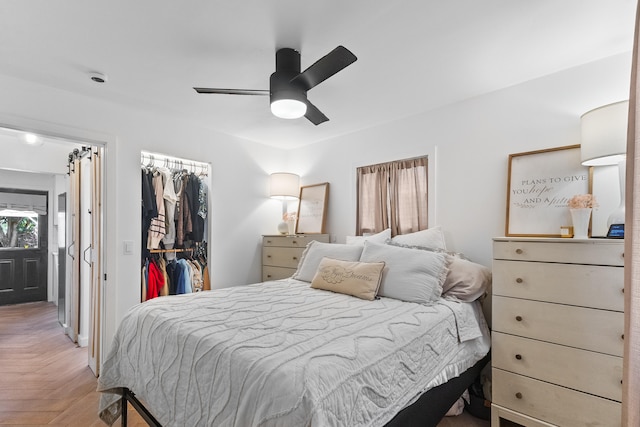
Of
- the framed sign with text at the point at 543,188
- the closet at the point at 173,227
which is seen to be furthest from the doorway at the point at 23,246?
the framed sign with text at the point at 543,188

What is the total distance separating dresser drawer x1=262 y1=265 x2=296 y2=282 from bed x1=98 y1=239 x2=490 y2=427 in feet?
4.34

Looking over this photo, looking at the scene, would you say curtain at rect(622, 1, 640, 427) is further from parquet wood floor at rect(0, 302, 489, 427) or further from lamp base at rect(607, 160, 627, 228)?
parquet wood floor at rect(0, 302, 489, 427)

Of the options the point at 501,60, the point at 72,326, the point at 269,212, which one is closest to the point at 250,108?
the point at 269,212

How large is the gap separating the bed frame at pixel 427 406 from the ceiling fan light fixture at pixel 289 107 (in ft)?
5.78

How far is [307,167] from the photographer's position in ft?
13.5

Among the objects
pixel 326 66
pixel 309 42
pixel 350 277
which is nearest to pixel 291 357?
pixel 350 277

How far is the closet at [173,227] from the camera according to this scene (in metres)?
3.25

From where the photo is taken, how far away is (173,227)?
138 inches

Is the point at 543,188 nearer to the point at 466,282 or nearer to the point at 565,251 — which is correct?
the point at 565,251

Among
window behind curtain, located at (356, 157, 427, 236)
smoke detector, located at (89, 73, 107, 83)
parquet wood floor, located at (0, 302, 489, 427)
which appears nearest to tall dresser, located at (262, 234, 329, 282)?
window behind curtain, located at (356, 157, 427, 236)

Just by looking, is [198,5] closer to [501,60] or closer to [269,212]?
[501,60]

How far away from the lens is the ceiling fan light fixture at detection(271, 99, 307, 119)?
191cm

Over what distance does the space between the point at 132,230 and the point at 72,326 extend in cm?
184

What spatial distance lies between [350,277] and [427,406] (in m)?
0.94
